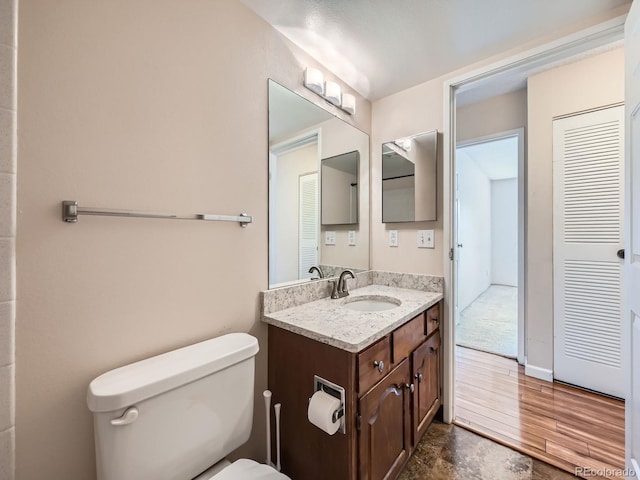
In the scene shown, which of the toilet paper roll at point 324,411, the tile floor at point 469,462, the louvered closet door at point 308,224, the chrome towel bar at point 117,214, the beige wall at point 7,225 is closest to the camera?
the beige wall at point 7,225

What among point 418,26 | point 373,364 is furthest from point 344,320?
point 418,26

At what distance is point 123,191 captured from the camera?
876 millimetres

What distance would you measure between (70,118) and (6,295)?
508mm

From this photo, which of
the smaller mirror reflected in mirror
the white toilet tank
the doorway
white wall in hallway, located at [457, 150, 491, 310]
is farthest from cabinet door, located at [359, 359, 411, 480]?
white wall in hallway, located at [457, 150, 491, 310]

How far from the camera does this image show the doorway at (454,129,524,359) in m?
2.66

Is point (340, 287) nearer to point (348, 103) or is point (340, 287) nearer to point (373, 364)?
point (373, 364)

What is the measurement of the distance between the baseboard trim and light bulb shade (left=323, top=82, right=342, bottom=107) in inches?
102

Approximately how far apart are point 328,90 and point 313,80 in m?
0.15

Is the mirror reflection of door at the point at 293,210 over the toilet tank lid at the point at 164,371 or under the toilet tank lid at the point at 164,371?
over

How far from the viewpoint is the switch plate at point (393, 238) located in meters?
1.92

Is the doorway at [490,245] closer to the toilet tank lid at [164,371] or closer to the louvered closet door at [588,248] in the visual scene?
the louvered closet door at [588,248]

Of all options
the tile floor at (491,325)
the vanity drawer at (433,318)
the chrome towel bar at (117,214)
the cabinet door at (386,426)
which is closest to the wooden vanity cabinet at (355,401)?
the cabinet door at (386,426)

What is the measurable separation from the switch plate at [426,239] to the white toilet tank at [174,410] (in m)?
1.27

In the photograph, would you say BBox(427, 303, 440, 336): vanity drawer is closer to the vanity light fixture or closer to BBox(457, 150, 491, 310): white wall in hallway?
the vanity light fixture
